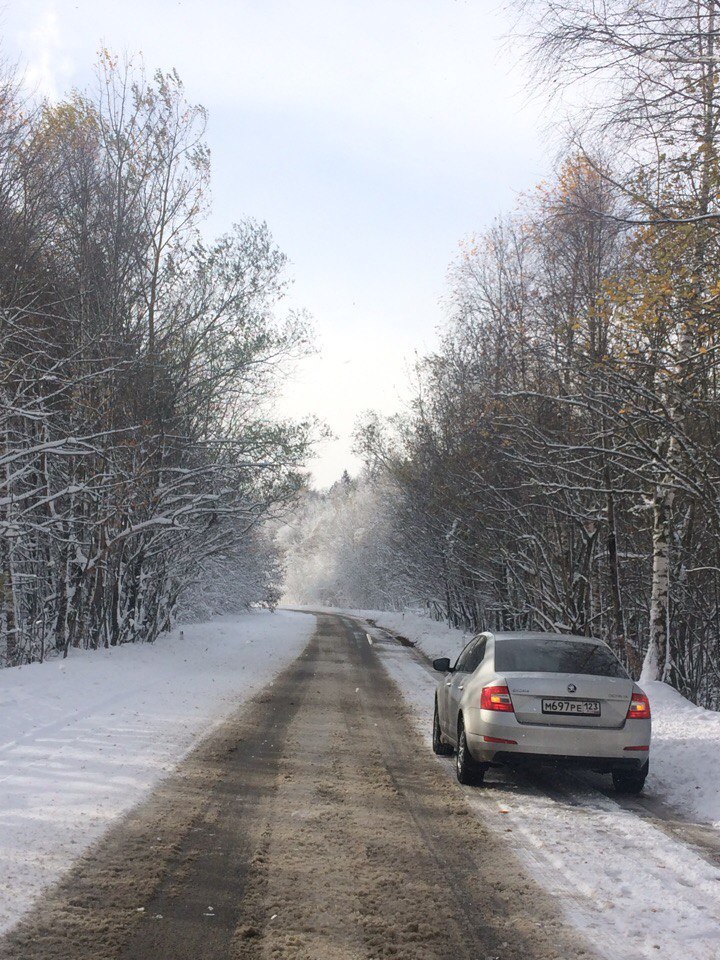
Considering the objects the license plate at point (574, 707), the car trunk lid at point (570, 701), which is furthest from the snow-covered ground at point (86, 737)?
the license plate at point (574, 707)

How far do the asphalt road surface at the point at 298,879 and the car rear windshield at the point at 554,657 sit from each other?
1.35 m

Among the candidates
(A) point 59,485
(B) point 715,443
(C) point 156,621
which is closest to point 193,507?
(A) point 59,485

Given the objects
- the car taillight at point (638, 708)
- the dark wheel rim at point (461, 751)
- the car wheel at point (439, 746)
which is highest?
the car taillight at point (638, 708)

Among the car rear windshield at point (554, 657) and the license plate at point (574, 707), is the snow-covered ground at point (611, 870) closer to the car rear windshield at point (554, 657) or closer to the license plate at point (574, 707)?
the license plate at point (574, 707)

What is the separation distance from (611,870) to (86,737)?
6489 millimetres

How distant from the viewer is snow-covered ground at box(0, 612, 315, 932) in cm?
557

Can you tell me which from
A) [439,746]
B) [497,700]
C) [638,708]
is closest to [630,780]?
[638,708]

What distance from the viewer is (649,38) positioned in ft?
22.0

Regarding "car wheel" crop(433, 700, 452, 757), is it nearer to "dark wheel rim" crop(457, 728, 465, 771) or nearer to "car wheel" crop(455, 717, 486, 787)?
"dark wheel rim" crop(457, 728, 465, 771)

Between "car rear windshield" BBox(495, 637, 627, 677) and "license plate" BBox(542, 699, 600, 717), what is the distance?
1.13ft

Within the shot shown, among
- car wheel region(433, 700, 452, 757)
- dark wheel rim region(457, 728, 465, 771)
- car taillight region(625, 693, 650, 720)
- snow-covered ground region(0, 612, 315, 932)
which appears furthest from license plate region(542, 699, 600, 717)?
snow-covered ground region(0, 612, 315, 932)

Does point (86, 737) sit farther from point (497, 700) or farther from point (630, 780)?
point (630, 780)

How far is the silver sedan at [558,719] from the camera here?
24.8 ft

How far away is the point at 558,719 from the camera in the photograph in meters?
7.58
